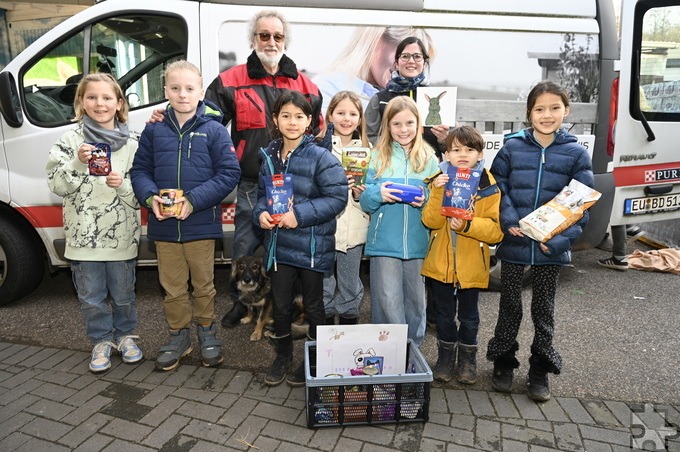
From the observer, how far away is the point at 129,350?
352cm

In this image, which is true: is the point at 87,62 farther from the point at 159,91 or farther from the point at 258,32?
the point at 258,32

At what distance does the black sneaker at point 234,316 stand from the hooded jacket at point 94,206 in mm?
1069

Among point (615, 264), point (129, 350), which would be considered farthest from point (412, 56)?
point (615, 264)

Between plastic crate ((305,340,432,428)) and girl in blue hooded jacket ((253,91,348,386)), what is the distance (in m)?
0.48

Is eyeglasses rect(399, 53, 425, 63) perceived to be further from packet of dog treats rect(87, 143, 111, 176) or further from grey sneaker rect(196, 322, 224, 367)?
grey sneaker rect(196, 322, 224, 367)

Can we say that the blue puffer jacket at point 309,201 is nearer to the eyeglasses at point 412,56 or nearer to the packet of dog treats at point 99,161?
the packet of dog treats at point 99,161

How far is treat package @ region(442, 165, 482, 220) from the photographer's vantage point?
2740 mm

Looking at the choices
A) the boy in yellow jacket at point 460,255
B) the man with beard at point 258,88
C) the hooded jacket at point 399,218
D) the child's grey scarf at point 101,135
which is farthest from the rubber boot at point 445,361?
the child's grey scarf at point 101,135

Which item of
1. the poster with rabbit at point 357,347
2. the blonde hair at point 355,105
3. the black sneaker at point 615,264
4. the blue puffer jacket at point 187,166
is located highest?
the blonde hair at point 355,105

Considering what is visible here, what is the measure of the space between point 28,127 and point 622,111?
517cm

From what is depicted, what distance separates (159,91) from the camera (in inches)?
168

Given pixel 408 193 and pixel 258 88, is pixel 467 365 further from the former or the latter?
pixel 258 88

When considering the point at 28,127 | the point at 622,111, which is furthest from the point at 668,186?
the point at 28,127

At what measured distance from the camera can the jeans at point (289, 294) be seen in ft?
10.3
